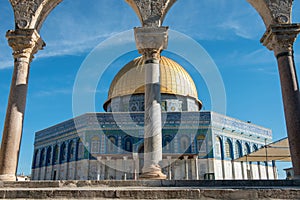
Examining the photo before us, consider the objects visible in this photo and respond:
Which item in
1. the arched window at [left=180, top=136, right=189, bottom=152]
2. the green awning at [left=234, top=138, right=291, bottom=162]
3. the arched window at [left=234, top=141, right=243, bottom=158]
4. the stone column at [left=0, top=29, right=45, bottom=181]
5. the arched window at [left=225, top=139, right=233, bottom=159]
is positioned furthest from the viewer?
the arched window at [left=234, top=141, right=243, bottom=158]

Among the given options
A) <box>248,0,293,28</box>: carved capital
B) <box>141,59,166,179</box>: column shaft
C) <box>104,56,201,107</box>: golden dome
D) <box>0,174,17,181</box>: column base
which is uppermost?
<box>104,56,201,107</box>: golden dome

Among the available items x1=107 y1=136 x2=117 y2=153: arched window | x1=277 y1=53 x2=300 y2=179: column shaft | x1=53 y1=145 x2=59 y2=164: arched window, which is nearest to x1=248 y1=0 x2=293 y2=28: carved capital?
x1=277 y1=53 x2=300 y2=179: column shaft

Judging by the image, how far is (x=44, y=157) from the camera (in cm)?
2953

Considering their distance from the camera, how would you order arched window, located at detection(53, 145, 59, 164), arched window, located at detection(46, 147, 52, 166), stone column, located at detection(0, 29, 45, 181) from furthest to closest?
arched window, located at detection(46, 147, 52, 166) → arched window, located at detection(53, 145, 59, 164) → stone column, located at detection(0, 29, 45, 181)

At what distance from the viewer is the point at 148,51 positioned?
26.2 ft

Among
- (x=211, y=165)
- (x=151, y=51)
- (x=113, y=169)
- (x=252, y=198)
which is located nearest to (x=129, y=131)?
(x=113, y=169)

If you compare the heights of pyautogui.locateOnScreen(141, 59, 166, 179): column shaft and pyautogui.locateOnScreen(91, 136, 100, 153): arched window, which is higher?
pyautogui.locateOnScreen(91, 136, 100, 153): arched window

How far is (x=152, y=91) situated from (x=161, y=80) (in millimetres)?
21022

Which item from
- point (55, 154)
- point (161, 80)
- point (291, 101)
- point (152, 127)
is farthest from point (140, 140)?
point (291, 101)

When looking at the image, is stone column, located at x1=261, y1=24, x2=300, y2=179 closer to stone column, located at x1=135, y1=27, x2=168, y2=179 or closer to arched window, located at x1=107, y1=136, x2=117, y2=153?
stone column, located at x1=135, y1=27, x2=168, y2=179

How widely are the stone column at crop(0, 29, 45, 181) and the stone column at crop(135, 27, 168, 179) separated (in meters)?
2.91

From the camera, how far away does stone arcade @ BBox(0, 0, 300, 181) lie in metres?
7.02

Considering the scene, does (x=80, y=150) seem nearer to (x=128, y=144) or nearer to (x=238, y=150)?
(x=128, y=144)

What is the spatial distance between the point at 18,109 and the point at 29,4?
2.96 metres
